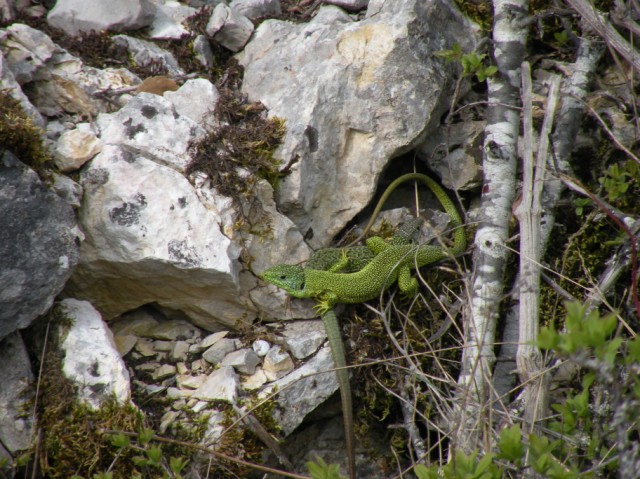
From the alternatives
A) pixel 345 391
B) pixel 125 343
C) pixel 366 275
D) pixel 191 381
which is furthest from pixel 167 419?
pixel 366 275

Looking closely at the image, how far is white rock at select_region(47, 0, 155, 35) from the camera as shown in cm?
479

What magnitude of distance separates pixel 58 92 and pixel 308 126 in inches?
76.8

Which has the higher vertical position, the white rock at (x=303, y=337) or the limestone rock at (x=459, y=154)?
the limestone rock at (x=459, y=154)

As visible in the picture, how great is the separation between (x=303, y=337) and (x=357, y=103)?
1.96m

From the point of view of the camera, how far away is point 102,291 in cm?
414

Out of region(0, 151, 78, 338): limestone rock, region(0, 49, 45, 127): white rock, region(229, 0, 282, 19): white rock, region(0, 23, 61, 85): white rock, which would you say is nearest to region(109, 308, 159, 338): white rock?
region(0, 151, 78, 338): limestone rock

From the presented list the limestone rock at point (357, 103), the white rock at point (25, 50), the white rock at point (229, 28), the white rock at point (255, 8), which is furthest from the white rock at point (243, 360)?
the white rock at point (255, 8)

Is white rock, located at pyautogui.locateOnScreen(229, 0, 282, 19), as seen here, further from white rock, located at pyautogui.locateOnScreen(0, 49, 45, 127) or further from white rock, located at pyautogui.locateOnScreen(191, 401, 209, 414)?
white rock, located at pyautogui.locateOnScreen(191, 401, 209, 414)

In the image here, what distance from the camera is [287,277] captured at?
169 inches

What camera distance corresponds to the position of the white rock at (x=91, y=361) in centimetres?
358

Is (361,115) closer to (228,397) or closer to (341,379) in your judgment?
(341,379)

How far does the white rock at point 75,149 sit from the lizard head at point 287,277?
5.01ft

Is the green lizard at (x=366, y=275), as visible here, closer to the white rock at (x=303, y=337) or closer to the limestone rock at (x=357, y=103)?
the white rock at (x=303, y=337)

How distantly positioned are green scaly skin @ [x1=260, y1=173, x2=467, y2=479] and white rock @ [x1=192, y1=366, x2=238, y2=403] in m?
0.73
